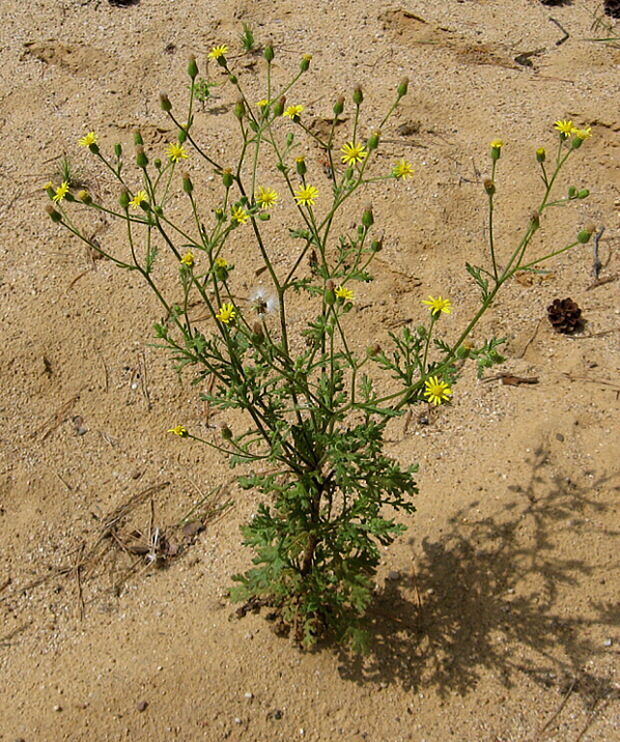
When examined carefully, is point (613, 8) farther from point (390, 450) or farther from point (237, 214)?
point (237, 214)

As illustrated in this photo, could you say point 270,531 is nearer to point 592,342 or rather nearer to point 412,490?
point 412,490

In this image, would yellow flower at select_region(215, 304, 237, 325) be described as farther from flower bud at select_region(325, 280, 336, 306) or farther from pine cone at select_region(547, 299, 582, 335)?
pine cone at select_region(547, 299, 582, 335)

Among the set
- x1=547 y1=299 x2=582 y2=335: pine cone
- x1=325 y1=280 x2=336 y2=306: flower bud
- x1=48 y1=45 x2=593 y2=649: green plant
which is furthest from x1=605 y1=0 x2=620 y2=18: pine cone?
x1=325 y1=280 x2=336 y2=306: flower bud

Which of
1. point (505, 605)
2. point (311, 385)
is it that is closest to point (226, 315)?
point (311, 385)

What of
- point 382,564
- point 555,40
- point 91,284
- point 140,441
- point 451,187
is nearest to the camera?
point 382,564

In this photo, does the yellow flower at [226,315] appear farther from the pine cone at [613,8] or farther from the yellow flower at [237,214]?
the pine cone at [613,8]

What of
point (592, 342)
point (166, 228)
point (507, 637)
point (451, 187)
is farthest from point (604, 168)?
point (507, 637)

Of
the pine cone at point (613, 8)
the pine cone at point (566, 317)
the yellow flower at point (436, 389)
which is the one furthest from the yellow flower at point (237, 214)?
the pine cone at point (613, 8)
